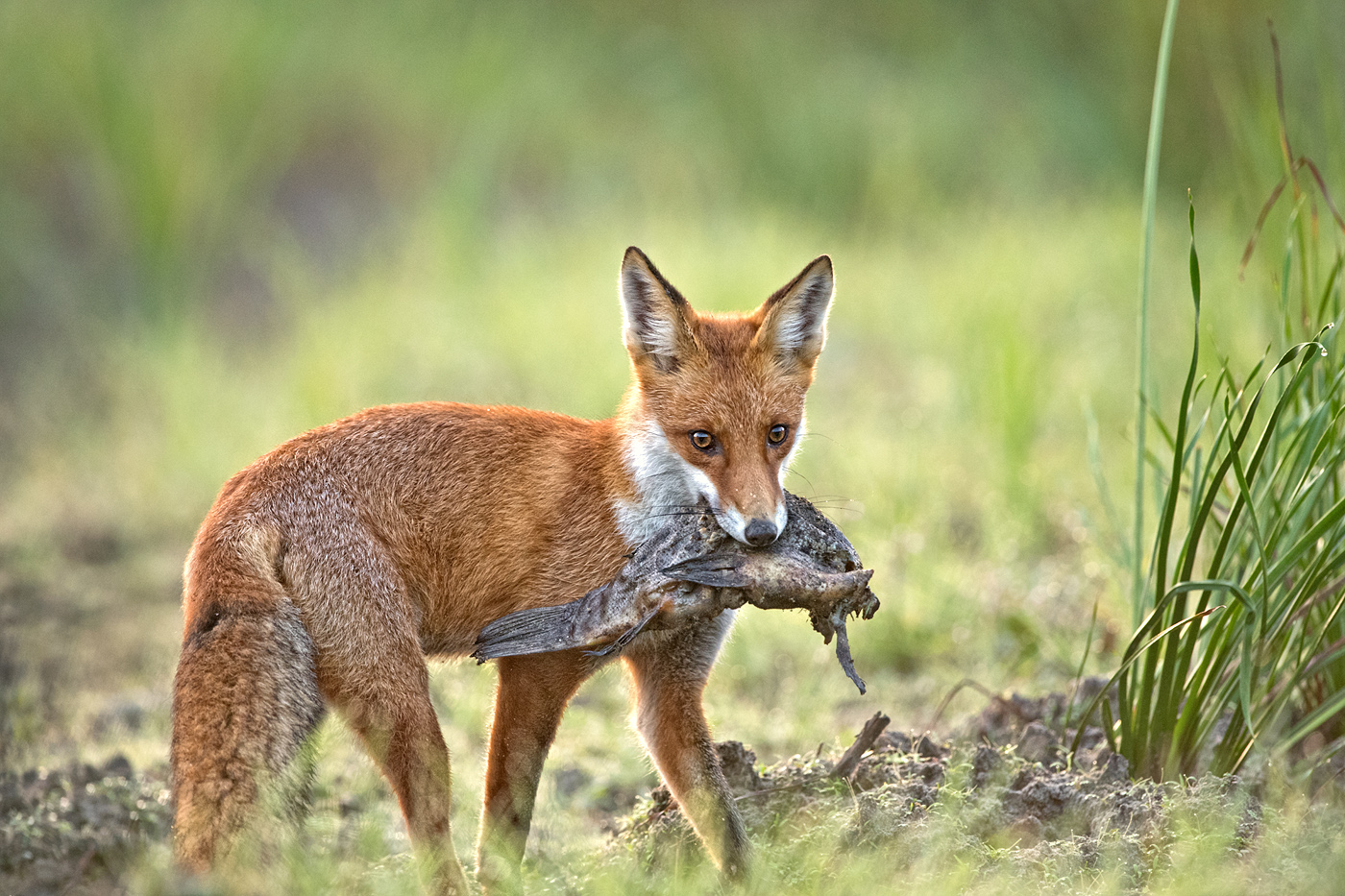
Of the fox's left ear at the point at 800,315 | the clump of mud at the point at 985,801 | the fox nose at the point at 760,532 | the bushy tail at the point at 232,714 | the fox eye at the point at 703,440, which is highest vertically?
the fox's left ear at the point at 800,315

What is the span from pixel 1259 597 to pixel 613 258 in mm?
8523

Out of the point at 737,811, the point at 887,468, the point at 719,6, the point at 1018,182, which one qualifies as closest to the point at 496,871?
the point at 737,811

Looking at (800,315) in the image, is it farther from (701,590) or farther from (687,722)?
(687,722)

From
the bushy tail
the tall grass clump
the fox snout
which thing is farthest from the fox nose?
the bushy tail

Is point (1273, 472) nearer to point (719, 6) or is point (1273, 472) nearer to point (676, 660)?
point (676, 660)

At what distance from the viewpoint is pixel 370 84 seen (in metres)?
13.6

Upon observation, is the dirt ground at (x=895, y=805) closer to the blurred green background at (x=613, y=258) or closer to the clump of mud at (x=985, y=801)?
the clump of mud at (x=985, y=801)

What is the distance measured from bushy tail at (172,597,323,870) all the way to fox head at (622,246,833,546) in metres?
1.31

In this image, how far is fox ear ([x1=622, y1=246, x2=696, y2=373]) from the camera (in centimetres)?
446

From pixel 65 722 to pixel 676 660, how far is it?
3.30 metres

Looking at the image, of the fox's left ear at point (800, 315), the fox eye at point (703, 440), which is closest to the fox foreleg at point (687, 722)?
the fox eye at point (703, 440)

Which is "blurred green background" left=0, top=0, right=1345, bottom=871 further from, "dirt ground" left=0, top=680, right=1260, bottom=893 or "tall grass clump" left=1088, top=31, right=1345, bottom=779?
"tall grass clump" left=1088, top=31, right=1345, bottom=779

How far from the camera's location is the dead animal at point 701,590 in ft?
12.4

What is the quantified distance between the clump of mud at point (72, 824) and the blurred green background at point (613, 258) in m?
0.63
